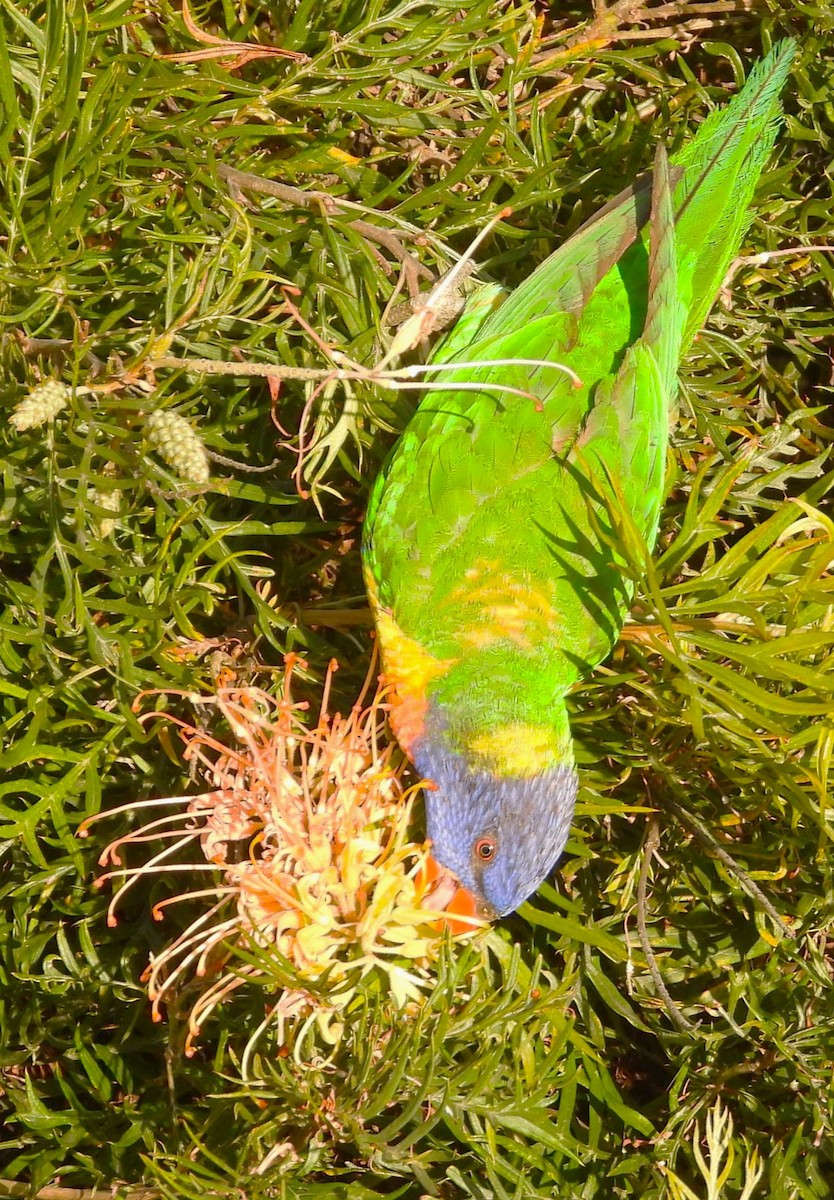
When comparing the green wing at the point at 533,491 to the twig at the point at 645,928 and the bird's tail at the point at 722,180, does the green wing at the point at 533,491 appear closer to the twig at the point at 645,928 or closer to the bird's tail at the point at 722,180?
the bird's tail at the point at 722,180

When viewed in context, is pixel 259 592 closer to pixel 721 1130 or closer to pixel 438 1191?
pixel 438 1191

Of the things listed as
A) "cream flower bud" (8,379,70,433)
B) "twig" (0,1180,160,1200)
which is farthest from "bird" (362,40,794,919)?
"twig" (0,1180,160,1200)

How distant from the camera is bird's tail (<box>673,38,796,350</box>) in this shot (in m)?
2.33

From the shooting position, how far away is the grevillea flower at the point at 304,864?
1.84 meters

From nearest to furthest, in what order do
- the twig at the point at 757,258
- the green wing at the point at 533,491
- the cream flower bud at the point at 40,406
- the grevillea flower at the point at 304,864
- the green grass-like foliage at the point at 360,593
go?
the cream flower bud at the point at 40,406, the grevillea flower at the point at 304,864, the green grass-like foliage at the point at 360,593, the green wing at the point at 533,491, the twig at the point at 757,258

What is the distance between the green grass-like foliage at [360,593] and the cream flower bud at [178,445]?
23mm

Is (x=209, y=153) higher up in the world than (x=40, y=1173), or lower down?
higher up

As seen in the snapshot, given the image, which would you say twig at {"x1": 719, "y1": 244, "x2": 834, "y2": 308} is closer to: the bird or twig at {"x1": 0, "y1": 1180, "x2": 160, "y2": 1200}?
the bird

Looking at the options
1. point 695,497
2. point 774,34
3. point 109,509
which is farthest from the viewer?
point 774,34

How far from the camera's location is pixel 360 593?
2396 mm

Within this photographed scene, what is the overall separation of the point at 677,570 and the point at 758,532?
0.83 feet

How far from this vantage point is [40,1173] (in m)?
2.18

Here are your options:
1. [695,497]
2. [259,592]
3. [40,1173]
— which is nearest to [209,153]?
[259,592]

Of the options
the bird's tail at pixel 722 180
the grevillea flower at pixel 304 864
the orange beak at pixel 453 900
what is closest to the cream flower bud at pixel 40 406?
the grevillea flower at pixel 304 864
